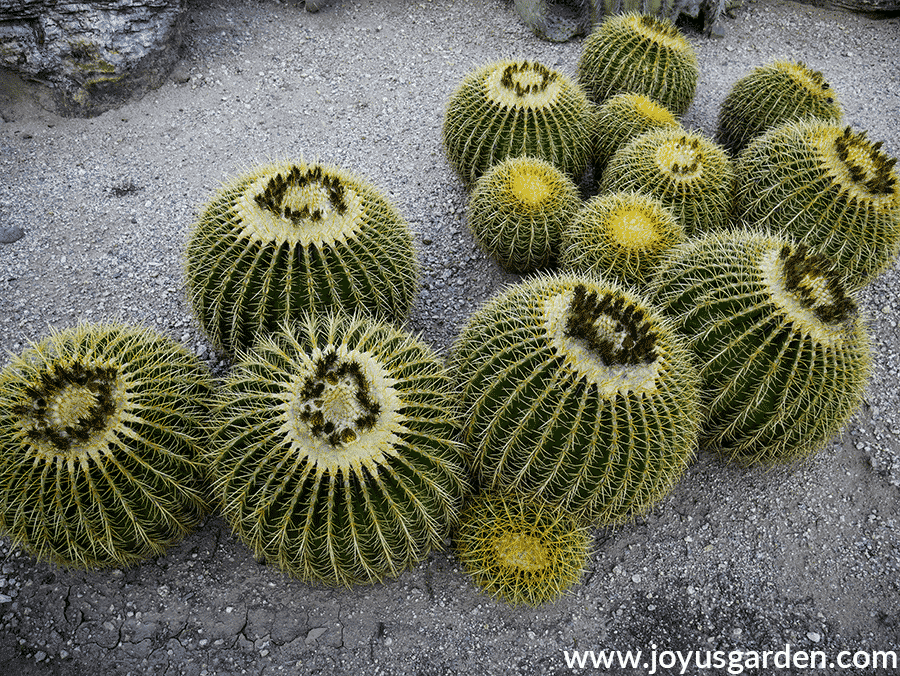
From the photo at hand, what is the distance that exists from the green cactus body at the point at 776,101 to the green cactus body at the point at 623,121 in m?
0.74

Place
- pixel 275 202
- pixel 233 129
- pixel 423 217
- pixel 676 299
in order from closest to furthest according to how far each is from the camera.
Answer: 1. pixel 275 202
2. pixel 676 299
3. pixel 423 217
4. pixel 233 129

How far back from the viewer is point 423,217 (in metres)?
5.06

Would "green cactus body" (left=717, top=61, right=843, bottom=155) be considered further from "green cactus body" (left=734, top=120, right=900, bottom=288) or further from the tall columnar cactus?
the tall columnar cactus

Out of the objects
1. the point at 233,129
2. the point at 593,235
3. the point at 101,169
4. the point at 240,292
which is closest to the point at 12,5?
the point at 101,169

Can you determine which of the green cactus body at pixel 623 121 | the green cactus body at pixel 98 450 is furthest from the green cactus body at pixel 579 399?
the green cactus body at pixel 623 121

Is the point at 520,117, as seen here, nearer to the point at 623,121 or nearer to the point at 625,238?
the point at 623,121

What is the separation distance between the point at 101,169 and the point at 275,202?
3.25m

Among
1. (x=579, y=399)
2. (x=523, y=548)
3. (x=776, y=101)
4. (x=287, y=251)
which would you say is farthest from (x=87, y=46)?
(x=776, y=101)

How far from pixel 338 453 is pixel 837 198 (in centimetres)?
325

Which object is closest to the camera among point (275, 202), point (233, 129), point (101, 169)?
point (275, 202)

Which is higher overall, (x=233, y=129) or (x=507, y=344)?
(x=507, y=344)

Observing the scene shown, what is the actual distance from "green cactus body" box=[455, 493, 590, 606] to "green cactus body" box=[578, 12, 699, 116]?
367 centimetres

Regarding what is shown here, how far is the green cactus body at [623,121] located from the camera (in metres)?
4.64

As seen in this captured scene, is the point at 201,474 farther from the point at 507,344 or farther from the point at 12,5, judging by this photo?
the point at 12,5
